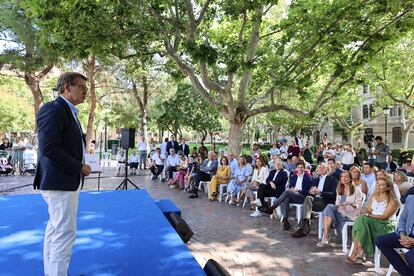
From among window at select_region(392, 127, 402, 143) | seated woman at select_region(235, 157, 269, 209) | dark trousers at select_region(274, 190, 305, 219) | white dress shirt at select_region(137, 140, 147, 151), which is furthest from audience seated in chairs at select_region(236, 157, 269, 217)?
window at select_region(392, 127, 402, 143)

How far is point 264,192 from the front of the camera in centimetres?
771

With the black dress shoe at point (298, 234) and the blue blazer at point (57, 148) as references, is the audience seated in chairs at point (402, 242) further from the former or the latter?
the blue blazer at point (57, 148)

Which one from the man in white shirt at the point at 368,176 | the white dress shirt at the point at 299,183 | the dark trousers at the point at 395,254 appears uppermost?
the man in white shirt at the point at 368,176

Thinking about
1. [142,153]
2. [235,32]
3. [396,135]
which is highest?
[235,32]

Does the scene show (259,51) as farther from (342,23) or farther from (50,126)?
(50,126)

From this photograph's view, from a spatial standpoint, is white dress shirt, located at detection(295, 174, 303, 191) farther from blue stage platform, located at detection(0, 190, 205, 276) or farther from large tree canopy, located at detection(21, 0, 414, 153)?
large tree canopy, located at detection(21, 0, 414, 153)

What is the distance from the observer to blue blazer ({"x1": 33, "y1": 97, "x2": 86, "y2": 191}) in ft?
7.86

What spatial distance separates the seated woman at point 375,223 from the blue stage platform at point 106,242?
8.43 feet

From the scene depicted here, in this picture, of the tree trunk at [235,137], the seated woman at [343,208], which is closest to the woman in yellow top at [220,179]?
the tree trunk at [235,137]

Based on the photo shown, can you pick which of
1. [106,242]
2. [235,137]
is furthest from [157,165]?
[106,242]

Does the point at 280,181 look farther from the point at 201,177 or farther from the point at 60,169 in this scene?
the point at 60,169

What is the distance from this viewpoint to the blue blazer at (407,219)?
3.99m

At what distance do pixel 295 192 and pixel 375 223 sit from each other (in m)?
2.05

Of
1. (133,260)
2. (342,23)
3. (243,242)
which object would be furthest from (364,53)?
(133,260)
